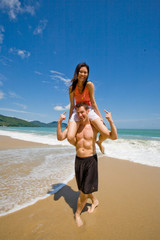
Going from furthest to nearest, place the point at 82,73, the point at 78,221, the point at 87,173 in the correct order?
the point at 82,73 → the point at 87,173 → the point at 78,221

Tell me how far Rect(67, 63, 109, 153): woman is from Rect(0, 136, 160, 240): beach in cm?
141

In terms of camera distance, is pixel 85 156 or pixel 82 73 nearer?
pixel 85 156

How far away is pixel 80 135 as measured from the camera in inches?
110

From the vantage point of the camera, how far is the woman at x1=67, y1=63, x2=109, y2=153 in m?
2.75

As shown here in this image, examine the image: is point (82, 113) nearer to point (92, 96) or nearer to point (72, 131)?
point (72, 131)

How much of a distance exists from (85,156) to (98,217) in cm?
133

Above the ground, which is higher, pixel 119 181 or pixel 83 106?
pixel 83 106

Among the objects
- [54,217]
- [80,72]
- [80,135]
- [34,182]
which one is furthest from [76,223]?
[80,72]

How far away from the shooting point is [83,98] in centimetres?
316

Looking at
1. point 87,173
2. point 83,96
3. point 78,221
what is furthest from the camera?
point 83,96

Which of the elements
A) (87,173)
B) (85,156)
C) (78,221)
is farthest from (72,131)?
(78,221)

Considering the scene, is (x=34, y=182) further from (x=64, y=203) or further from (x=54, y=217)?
(x=54, y=217)

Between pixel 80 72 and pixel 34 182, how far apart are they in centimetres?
373

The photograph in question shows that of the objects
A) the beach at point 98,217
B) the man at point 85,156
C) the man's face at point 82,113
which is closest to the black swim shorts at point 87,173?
the man at point 85,156
